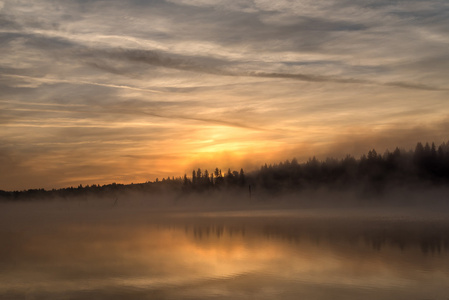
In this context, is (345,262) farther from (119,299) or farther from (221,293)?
(119,299)

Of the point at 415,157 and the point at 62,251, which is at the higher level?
the point at 415,157

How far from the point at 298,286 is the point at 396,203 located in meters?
180

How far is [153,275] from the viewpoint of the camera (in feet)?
101

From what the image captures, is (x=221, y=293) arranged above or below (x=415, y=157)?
below

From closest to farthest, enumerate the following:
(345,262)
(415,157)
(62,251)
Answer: (345,262) → (62,251) → (415,157)

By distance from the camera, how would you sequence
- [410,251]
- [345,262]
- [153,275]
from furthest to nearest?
[410,251], [345,262], [153,275]

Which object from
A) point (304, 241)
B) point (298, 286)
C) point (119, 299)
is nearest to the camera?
point (119, 299)

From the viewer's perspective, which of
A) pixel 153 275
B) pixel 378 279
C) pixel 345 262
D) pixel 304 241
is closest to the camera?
pixel 378 279

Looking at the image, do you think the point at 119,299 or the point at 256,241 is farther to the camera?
the point at 256,241

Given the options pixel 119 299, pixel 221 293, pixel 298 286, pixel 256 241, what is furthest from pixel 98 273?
pixel 256 241

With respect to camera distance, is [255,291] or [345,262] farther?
[345,262]

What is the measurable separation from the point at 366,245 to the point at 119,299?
1079 inches

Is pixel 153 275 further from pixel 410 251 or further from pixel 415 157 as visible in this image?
pixel 415 157

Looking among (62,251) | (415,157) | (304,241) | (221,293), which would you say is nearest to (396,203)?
(415,157)
